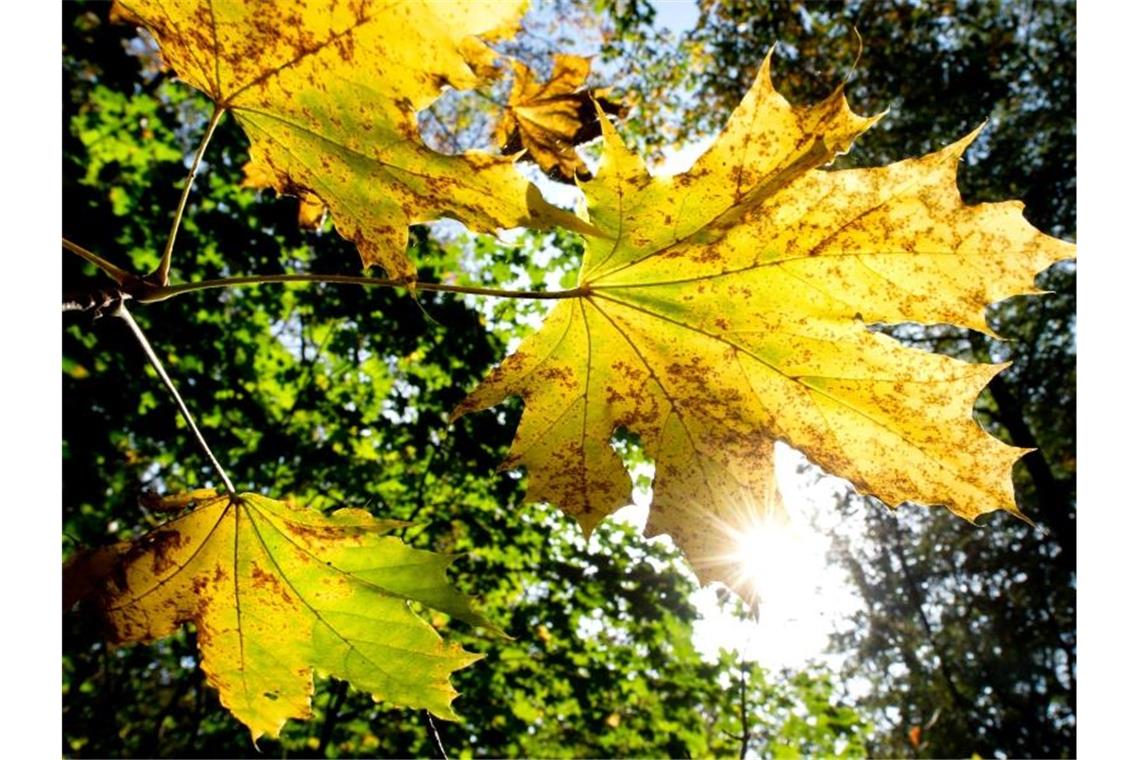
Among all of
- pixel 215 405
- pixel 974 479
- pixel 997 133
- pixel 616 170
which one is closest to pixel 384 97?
pixel 616 170

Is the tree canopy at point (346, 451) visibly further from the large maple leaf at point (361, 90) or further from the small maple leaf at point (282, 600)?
the large maple leaf at point (361, 90)

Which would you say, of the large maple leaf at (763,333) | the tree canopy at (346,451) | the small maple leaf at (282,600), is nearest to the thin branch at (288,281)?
the large maple leaf at (763,333)

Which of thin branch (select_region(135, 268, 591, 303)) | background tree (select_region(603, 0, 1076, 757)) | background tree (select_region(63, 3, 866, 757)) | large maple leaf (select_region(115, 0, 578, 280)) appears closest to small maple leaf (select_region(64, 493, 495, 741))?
thin branch (select_region(135, 268, 591, 303))

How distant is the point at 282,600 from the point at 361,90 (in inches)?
39.6

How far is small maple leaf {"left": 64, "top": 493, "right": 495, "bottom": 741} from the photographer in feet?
4.36

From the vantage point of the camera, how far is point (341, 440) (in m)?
5.34

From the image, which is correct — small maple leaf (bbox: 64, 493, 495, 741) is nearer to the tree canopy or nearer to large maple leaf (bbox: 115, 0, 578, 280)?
large maple leaf (bbox: 115, 0, 578, 280)

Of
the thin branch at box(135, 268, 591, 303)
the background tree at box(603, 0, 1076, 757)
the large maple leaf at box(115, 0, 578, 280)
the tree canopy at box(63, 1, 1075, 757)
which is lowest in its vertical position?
the thin branch at box(135, 268, 591, 303)

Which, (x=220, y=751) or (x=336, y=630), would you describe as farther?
(x=220, y=751)

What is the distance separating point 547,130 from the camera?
65.5 inches

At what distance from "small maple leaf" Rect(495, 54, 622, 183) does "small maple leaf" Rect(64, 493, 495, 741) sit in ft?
2.97

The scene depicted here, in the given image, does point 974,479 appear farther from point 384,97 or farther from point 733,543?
point 384,97

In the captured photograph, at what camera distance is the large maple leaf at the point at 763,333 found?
1086 mm

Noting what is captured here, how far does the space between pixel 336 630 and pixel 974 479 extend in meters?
1.20
